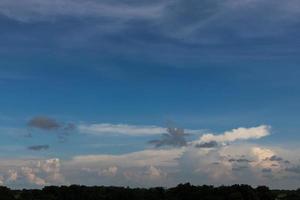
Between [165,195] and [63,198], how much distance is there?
1166 inches

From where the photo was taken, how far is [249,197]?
508ft

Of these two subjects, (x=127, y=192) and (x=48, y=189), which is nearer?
(x=127, y=192)

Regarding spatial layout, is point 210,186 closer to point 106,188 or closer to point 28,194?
point 106,188

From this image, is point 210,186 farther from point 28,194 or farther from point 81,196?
point 28,194

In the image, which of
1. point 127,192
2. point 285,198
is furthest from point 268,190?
point 127,192

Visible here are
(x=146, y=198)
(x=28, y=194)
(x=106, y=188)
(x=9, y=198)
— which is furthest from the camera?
(x=106, y=188)

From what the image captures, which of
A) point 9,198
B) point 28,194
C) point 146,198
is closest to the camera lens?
point 9,198

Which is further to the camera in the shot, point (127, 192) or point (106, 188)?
point (106, 188)

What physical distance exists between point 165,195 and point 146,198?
526 cm

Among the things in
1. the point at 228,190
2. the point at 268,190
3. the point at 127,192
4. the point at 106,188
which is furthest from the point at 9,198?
the point at 268,190

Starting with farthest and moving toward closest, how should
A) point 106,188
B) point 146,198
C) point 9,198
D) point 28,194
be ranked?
point 106,188 → point 28,194 → point 146,198 → point 9,198

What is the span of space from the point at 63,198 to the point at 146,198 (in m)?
25.0

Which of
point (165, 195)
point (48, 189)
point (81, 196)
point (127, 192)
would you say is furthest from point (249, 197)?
point (48, 189)

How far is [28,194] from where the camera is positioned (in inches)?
6801
